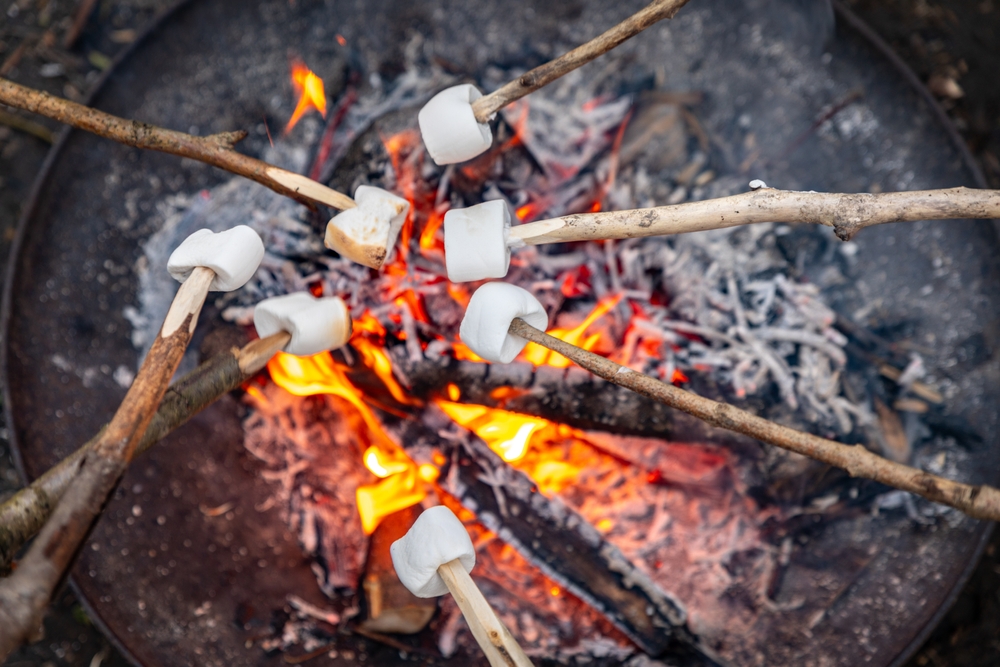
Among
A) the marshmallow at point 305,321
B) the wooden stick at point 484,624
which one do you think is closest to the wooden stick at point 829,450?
the wooden stick at point 484,624

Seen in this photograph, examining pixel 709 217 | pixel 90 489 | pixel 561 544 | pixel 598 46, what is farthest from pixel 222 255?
pixel 561 544

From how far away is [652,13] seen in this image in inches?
54.9

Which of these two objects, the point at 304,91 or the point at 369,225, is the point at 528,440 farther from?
the point at 304,91

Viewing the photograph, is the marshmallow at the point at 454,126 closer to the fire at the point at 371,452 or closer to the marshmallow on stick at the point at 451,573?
the fire at the point at 371,452

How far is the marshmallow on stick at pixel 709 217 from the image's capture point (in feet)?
4.20

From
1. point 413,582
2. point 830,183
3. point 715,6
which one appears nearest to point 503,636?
point 413,582

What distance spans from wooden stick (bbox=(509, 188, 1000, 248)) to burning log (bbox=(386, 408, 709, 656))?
80 centimetres

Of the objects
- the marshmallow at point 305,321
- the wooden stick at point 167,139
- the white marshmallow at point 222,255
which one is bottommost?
the marshmallow at point 305,321

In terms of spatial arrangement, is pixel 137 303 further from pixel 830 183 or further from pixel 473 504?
pixel 830 183

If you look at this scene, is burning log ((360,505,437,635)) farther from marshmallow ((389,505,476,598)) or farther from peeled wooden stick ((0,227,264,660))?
peeled wooden stick ((0,227,264,660))

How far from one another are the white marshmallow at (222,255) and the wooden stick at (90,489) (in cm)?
5

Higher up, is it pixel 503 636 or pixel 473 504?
pixel 473 504

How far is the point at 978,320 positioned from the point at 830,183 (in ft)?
2.02

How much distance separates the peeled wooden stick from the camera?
102 cm
